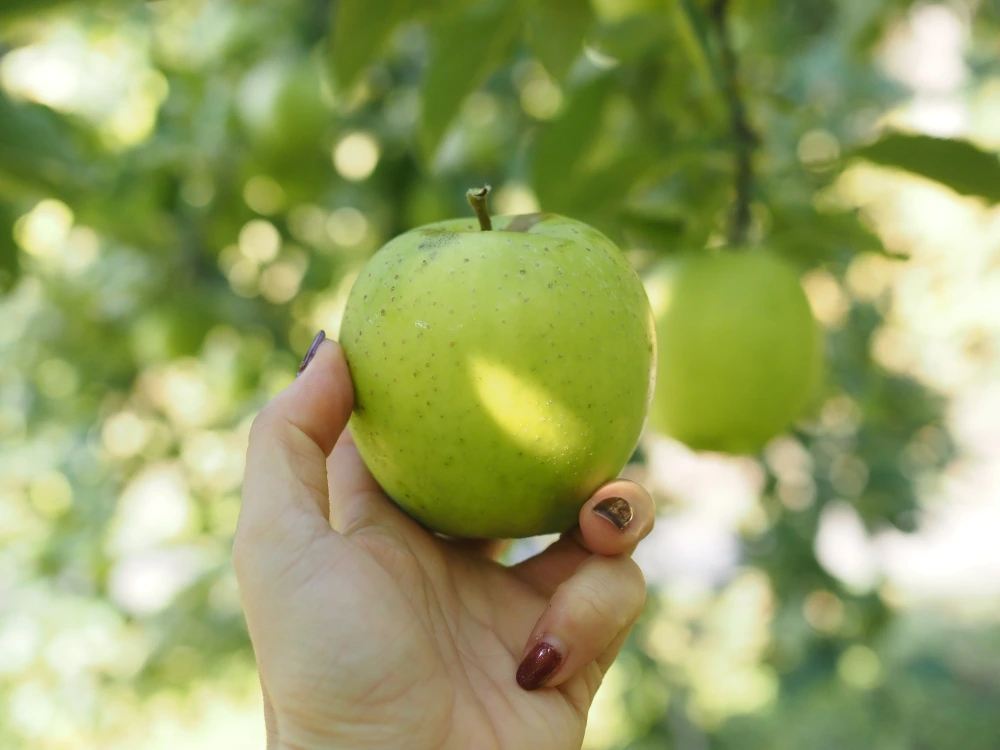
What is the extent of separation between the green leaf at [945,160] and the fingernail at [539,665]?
0.73m

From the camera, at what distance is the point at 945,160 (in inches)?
38.5

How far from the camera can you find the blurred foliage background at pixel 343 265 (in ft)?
4.49

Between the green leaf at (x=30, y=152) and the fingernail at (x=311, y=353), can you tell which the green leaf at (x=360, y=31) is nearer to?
the green leaf at (x=30, y=152)

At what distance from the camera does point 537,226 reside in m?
0.76

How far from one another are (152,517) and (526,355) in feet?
5.90

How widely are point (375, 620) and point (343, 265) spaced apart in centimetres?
138

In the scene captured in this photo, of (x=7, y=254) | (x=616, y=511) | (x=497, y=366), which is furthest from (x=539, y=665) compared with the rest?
(x=7, y=254)

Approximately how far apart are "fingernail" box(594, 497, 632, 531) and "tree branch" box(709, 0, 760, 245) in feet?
1.79

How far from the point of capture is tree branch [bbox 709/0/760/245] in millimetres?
1048

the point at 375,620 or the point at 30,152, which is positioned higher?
the point at 30,152

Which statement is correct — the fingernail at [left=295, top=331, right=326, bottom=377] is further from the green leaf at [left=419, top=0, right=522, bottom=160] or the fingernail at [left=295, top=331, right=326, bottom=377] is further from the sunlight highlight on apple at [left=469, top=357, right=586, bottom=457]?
the green leaf at [left=419, top=0, right=522, bottom=160]

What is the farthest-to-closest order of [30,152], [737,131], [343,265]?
[343,265] → [737,131] → [30,152]

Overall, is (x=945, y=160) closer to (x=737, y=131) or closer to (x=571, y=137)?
(x=737, y=131)

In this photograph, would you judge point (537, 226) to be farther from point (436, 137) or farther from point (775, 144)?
point (775, 144)
